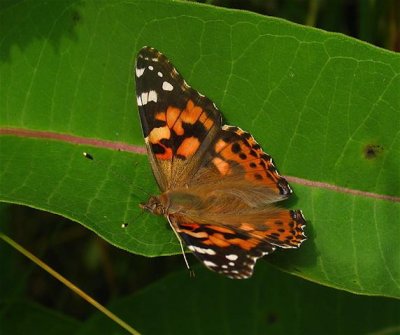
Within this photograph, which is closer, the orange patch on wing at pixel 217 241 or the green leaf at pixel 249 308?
the orange patch on wing at pixel 217 241

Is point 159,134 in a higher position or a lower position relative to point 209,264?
higher

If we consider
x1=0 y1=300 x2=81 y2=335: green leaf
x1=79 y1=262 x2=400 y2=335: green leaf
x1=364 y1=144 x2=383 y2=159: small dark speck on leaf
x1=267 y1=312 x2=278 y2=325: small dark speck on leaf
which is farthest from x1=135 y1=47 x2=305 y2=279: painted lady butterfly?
x1=0 y1=300 x2=81 y2=335: green leaf

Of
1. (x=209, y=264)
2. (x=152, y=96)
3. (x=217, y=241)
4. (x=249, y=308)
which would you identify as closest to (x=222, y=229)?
(x=217, y=241)

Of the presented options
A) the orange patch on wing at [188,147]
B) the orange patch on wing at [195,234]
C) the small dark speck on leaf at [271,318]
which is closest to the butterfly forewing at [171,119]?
the orange patch on wing at [188,147]

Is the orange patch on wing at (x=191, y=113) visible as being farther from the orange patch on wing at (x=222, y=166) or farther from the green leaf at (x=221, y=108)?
the orange patch on wing at (x=222, y=166)

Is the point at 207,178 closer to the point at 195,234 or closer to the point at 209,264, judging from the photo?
the point at 195,234
